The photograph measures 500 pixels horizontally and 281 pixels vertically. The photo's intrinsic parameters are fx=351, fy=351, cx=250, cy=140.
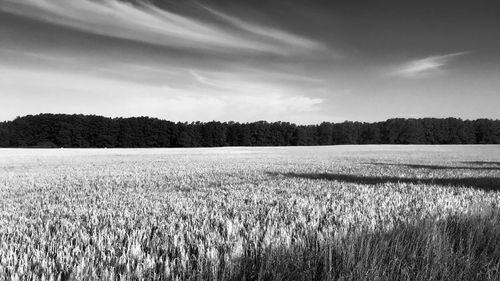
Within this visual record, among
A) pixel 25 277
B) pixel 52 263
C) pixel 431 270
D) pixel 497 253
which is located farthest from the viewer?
pixel 497 253

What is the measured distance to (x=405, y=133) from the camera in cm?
12612

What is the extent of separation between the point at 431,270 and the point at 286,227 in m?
1.53

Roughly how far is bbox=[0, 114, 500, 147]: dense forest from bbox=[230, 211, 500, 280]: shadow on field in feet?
374

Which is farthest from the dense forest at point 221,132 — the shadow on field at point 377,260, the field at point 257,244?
the shadow on field at point 377,260

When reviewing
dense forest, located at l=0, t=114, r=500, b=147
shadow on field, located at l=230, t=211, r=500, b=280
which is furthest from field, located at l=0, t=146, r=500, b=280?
dense forest, located at l=0, t=114, r=500, b=147

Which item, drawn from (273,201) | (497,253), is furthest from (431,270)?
(273,201)

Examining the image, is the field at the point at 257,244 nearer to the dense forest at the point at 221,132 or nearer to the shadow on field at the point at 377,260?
the shadow on field at the point at 377,260

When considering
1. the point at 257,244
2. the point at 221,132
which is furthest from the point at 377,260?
the point at 221,132

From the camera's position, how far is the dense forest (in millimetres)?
111250

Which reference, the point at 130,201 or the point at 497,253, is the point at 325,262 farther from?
the point at 130,201

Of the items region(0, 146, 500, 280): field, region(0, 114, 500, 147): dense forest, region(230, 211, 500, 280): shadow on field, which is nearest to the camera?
region(0, 146, 500, 280): field

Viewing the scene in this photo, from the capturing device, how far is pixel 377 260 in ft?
10.2

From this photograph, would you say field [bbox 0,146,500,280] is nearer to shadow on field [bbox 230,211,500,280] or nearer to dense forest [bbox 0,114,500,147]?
shadow on field [bbox 230,211,500,280]

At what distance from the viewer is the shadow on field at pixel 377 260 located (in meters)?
2.68
